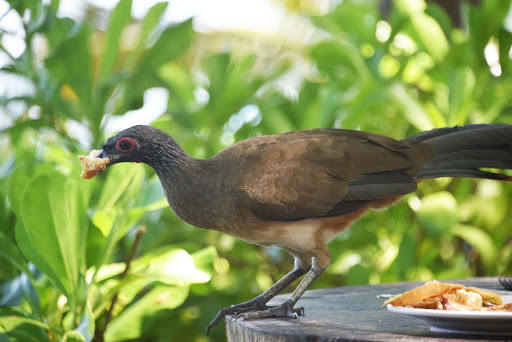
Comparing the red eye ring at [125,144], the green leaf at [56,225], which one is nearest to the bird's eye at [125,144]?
the red eye ring at [125,144]

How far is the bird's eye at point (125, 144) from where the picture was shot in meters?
1.51

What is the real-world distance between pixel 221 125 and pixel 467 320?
1.68m

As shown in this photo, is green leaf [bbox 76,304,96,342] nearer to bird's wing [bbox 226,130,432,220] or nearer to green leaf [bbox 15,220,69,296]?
green leaf [bbox 15,220,69,296]

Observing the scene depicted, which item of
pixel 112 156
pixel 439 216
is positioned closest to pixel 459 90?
pixel 439 216

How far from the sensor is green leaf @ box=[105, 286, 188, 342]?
174 cm

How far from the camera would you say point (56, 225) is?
1571 mm

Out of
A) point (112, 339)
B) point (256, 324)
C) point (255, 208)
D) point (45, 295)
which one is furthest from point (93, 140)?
point (256, 324)

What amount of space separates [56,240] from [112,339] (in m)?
0.39

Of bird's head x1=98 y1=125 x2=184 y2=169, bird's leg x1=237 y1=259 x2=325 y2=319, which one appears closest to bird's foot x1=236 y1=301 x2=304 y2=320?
bird's leg x1=237 y1=259 x2=325 y2=319

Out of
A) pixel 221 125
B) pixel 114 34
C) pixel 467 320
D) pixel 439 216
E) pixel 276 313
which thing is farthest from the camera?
pixel 221 125

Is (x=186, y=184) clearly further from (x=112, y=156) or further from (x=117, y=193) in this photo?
(x=117, y=193)

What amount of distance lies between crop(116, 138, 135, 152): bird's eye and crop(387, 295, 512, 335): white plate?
2.72ft

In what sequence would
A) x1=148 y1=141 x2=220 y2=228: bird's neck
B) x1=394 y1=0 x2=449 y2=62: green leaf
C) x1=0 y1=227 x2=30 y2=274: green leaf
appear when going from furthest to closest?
x1=394 y1=0 x2=449 y2=62: green leaf, x1=0 y1=227 x2=30 y2=274: green leaf, x1=148 y1=141 x2=220 y2=228: bird's neck

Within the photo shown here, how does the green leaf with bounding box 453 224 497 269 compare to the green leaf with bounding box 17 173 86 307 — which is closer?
the green leaf with bounding box 17 173 86 307
